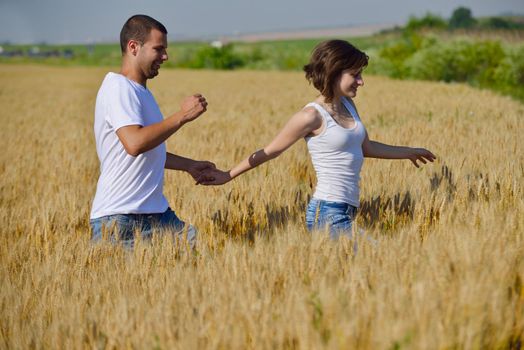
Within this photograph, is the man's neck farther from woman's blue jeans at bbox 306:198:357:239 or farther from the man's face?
woman's blue jeans at bbox 306:198:357:239

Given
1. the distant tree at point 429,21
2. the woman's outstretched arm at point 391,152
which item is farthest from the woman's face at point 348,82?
the distant tree at point 429,21

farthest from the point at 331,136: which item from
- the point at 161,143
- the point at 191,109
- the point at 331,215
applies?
the point at 161,143

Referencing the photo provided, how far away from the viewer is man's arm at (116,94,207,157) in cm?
286

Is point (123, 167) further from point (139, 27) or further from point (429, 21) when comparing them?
point (429, 21)

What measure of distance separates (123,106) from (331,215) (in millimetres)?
1105

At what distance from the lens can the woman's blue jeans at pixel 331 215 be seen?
3098 mm

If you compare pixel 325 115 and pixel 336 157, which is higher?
pixel 325 115

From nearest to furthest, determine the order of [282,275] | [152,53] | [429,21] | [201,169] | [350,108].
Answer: [282,275] < [152,53] < [350,108] < [201,169] < [429,21]

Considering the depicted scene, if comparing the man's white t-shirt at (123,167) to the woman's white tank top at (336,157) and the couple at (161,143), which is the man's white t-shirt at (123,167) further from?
the woman's white tank top at (336,157)

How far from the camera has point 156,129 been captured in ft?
9.42

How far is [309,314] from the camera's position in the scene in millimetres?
1828

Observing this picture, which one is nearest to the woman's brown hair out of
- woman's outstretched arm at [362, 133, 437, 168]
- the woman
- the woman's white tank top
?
the woman

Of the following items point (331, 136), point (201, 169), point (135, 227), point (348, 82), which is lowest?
point (135, 227)

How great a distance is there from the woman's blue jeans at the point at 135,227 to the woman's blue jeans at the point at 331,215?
1.90 ft
